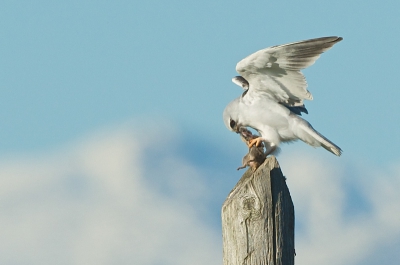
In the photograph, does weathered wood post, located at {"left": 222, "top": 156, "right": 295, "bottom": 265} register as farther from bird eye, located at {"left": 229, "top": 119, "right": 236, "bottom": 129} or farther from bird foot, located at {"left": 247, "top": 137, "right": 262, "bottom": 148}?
bird eye, located at {"left": 229, "top": 119, "right": 236, "bottom": 129}

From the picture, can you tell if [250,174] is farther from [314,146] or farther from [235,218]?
[314,146]

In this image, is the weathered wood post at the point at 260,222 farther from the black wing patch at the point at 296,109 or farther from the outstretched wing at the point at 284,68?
the black wing patch at the point at 296,109

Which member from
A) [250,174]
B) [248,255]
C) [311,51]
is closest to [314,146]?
[311,51]

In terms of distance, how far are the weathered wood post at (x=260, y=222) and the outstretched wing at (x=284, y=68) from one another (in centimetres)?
339

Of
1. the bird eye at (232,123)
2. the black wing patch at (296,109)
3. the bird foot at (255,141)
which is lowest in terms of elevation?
the bird foot at (255,141)

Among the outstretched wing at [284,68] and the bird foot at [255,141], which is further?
the bird foot at [255,141]

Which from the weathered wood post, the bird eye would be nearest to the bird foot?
the bird eye

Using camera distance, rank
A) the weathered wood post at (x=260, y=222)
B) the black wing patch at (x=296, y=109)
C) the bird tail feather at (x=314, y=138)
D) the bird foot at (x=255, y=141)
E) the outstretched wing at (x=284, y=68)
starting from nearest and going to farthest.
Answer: the weathered wood post at (x=260, y=222), the outstretched wing at (x=284, y=68), the bird tail feather at (x=314, y=138), the bird foot at (x=255, y=141), the black wing patch at (x=296, y=109)

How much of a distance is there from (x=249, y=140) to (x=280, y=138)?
0.46 metres

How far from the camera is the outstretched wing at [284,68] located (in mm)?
9234

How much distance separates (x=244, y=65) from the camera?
954cm

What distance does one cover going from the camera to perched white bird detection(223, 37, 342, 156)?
933cm

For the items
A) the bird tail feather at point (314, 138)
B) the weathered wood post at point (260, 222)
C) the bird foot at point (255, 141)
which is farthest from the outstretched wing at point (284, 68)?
the weathered wood post at point (260, 222)

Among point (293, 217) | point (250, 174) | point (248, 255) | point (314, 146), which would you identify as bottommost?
point (248, 255)
